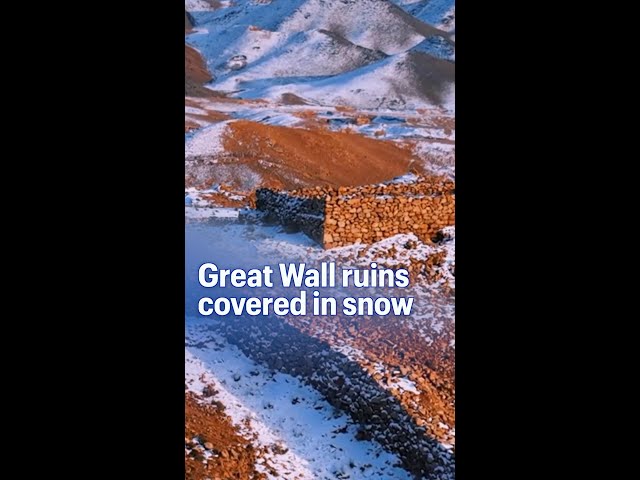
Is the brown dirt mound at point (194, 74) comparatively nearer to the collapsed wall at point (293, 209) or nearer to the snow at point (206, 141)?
the snow at point (206, 141)

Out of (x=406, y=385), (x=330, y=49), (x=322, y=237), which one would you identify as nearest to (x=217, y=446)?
(x=406, y=385)

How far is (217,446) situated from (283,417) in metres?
0.43

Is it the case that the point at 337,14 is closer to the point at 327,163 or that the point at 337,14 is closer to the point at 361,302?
the point at 327,163

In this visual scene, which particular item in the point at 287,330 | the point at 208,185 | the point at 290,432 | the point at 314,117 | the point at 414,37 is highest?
the point at 414,37

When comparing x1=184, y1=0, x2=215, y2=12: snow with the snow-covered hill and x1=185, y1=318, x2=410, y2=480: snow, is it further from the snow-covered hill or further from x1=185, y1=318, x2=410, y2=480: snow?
x1=185, y1=318, x2=410, y2=480: snow

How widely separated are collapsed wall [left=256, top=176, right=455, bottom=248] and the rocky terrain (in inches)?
0.8

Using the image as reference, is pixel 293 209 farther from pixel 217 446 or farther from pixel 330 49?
pixel 217 446

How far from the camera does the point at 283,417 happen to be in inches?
201

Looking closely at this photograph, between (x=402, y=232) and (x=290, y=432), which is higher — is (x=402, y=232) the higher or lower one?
the higher one

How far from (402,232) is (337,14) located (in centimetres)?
150

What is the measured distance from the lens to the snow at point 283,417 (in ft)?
16.4

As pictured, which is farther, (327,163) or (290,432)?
(327,163)

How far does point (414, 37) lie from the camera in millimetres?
5555
